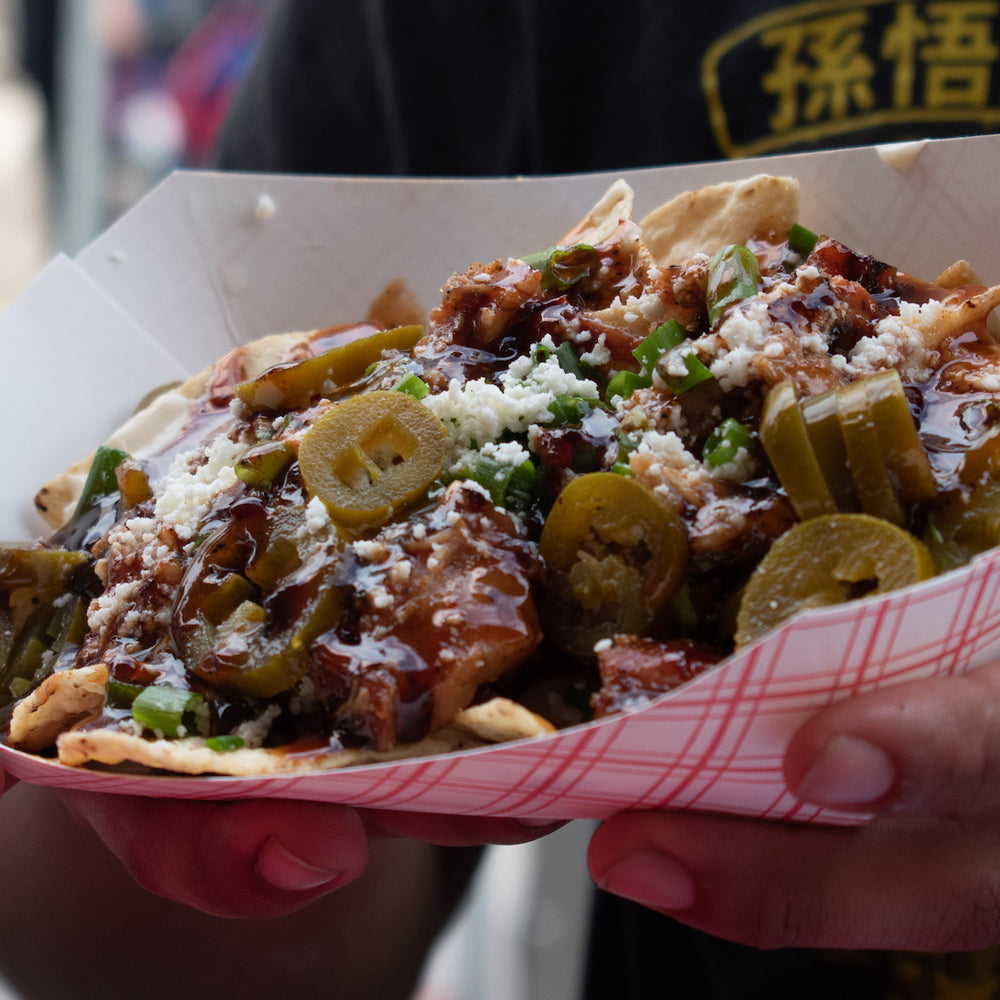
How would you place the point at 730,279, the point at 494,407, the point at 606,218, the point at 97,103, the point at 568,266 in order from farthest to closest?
1. the point at 97,103
2. the point at 606,218
3. the point at 568,266
4. the point at 730,279
5. the point at 494,407

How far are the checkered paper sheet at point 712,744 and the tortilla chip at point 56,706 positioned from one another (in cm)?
10

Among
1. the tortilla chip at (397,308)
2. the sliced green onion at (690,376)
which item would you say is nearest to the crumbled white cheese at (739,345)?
the sliced green onion at (690,376)

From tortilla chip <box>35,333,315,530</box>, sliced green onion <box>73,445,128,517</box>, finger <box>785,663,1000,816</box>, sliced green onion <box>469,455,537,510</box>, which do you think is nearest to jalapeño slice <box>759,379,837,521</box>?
finger <box>785,663,1000,816</box>

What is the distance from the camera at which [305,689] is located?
5.34 feet

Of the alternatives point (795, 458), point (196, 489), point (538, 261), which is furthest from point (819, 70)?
point (196, 489)

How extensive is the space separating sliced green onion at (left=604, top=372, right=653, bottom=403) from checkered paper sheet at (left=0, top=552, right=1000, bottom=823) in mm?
621

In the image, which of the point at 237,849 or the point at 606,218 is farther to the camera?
the point at 606,218

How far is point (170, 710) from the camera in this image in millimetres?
1599

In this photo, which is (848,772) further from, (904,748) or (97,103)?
(97,103)

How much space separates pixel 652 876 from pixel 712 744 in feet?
1.06

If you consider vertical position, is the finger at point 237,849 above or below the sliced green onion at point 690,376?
below

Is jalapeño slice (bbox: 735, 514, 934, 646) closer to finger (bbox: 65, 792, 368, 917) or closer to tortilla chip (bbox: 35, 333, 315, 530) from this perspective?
finger (bbox: 65, 792, 368, 917)

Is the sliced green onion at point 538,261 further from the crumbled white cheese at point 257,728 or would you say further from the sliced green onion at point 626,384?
the crumbled white cheese at point 257,728

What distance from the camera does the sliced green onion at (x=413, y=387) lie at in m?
1.80
